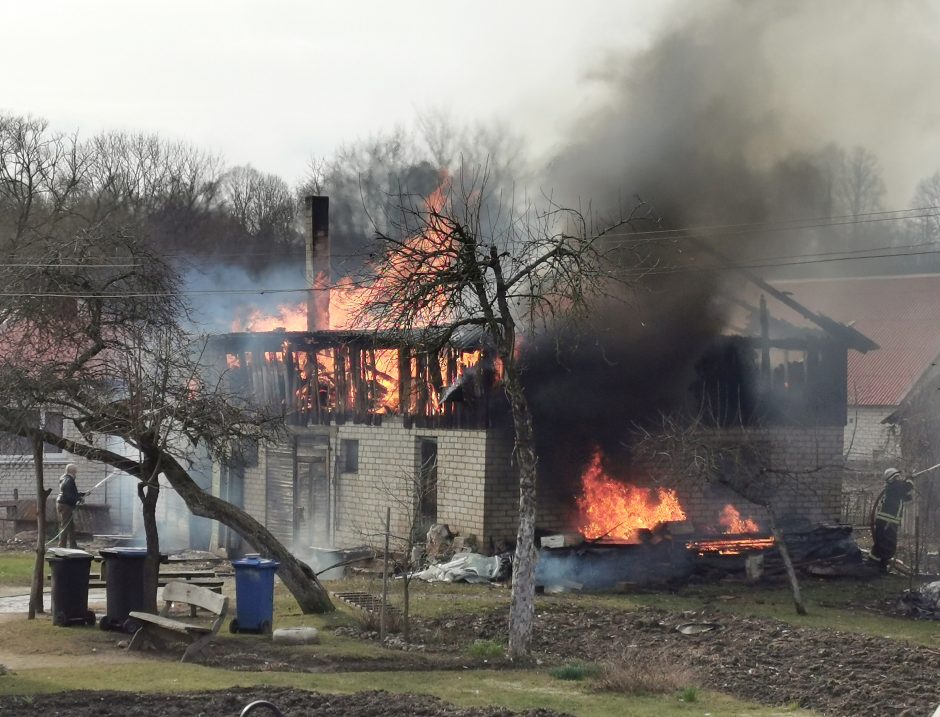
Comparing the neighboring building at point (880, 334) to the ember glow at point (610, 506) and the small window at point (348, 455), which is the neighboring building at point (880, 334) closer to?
the ember glow at point (610, 506)

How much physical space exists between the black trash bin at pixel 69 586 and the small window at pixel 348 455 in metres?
10.4

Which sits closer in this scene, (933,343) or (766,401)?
(766,401)

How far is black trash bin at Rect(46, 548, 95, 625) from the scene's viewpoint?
1584 centimetres

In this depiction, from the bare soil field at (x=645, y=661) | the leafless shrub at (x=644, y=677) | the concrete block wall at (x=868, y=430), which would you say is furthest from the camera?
the concrete block wall at (x=868, y=430)

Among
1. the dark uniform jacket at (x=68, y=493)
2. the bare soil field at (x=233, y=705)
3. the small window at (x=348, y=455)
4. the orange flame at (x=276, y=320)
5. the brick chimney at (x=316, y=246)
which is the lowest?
the bare soil field at (x=233, y=705)

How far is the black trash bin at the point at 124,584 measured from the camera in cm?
1557

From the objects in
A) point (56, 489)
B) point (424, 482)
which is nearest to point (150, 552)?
point (424, 482)

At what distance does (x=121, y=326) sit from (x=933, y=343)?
118 ft

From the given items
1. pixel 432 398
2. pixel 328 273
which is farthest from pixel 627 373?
pixel 328 273

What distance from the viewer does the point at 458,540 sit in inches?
896

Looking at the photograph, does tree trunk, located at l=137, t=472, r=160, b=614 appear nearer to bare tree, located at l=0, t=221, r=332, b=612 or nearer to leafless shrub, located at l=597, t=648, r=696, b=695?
bare tree, located at l=0, t=221, r=332, b=612

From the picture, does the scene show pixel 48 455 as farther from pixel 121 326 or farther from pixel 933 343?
pixel 933 343

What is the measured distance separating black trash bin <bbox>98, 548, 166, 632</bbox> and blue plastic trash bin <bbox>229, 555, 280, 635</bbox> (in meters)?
1.22

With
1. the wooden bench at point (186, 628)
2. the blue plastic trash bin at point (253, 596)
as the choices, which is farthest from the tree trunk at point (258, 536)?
the wooden bench at point (186, 628)
